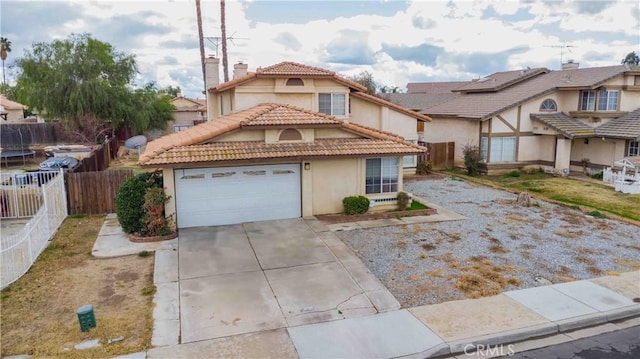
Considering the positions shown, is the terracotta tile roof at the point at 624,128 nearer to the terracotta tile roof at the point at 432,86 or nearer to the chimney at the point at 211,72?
→ the chimney at the point at 211,72

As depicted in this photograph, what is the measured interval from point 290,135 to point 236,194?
2727mm

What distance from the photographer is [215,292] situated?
10.2 meters

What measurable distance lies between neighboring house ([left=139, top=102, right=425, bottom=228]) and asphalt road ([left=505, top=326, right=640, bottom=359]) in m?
9.00

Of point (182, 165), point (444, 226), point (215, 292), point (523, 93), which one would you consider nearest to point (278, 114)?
point (182, 165)

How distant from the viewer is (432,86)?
197 ft

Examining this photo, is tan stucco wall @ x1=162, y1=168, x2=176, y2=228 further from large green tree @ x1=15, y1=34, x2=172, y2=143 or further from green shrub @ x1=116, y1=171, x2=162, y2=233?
large green tree @ x1=15, y1=34, x2=172, y2=143

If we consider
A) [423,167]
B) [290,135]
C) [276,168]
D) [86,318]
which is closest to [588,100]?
[423,167]

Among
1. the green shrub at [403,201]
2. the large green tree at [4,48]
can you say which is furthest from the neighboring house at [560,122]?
the large green tree at [4,48]

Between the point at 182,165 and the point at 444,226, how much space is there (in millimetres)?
8501

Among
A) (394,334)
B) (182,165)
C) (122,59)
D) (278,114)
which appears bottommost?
(394,334)

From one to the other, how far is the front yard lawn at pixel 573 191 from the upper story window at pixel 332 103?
8.13 metres

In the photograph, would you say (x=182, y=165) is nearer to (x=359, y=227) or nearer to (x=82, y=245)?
(x=82, y=245)

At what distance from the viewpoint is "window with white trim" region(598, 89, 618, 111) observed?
25984 millimetres

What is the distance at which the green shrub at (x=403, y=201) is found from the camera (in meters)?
17.0
